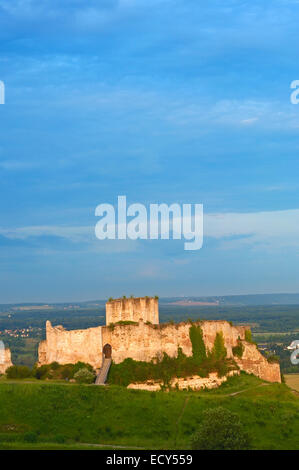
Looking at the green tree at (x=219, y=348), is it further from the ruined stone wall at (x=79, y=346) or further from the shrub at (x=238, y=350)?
the ruined stone wall at (x=79, y=346)

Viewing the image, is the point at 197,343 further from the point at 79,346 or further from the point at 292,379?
the point at 292,379

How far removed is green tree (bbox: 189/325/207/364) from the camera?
2440 inches

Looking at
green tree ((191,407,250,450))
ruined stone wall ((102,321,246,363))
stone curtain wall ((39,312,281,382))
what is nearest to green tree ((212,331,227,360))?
stone curtain wall ((39,312,281,382))

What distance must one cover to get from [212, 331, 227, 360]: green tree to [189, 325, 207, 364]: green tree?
1.37 meters

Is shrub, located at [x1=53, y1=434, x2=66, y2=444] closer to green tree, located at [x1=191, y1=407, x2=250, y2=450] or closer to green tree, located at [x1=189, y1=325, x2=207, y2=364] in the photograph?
green tree, located at [x1=191, y1=407, x2=250, y2=450]

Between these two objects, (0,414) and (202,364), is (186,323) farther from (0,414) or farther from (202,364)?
(0,414)

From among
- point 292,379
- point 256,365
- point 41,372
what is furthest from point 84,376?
point 292,379

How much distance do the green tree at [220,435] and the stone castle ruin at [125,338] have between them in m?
18.6

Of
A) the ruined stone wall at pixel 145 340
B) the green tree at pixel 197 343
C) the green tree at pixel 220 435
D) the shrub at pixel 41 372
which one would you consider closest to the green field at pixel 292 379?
the green tree at pixel 197 343

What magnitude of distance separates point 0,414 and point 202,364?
2074cm

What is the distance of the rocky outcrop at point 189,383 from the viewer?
189 feet

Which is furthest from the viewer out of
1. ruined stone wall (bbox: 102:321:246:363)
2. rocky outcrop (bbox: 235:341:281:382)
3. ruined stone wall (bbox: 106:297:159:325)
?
rocky outcrop (bbox: 235:341:281:382)
